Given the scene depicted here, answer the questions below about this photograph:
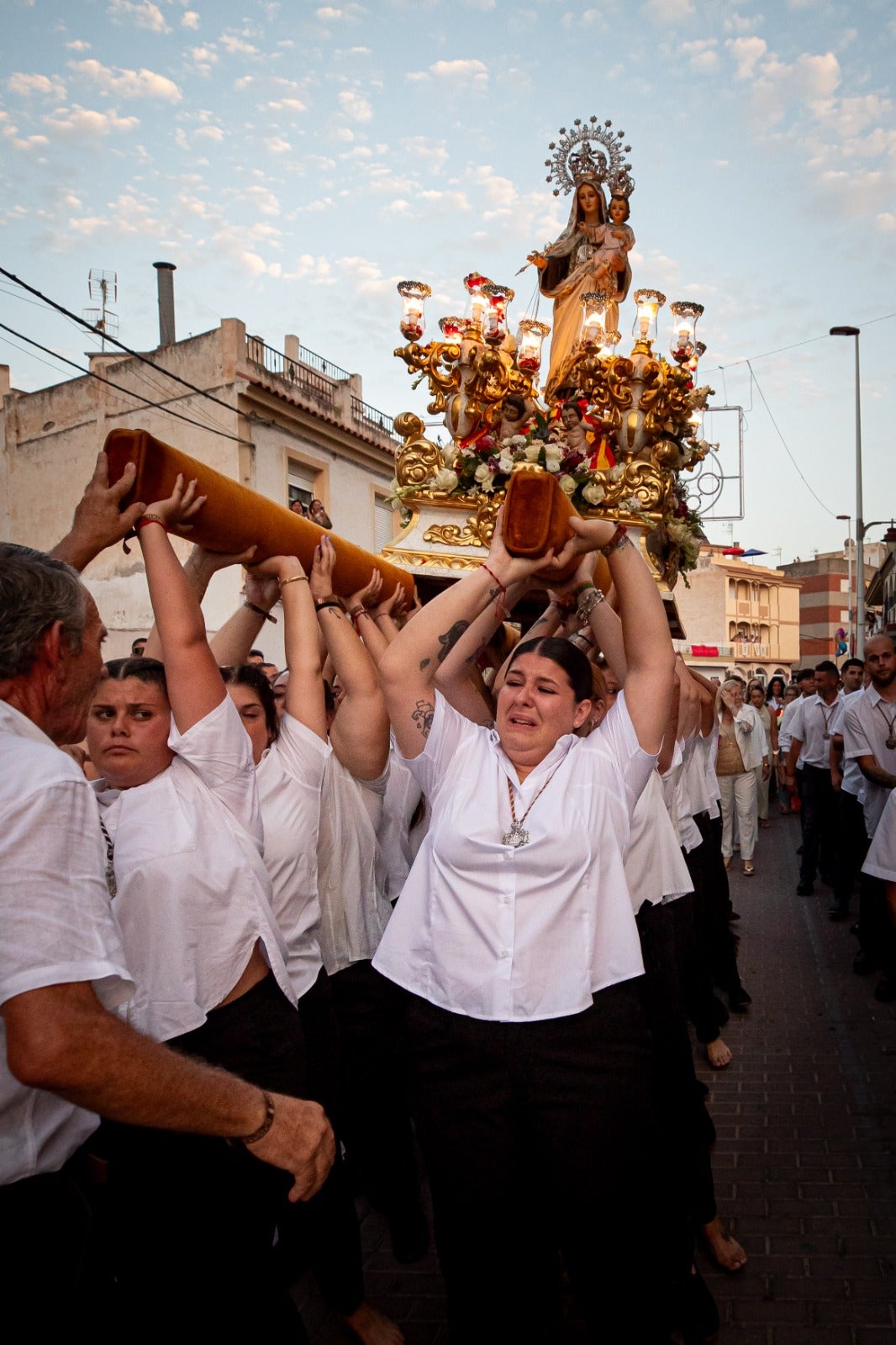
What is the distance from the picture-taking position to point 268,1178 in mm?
2035

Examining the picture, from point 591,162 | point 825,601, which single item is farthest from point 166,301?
point 825,601

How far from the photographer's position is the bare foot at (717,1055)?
5199 millimetres

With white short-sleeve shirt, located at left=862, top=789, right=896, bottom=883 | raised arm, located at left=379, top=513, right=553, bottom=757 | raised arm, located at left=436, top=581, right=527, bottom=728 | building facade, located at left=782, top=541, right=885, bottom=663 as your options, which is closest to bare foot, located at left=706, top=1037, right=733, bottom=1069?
white short-sleeve shirt, located at left=862, top=789, right=896, bottom=883

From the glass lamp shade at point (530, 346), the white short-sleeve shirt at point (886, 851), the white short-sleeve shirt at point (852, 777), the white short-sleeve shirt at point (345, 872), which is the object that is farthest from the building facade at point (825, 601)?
the white short-sleeve shirt at point (345, 872)

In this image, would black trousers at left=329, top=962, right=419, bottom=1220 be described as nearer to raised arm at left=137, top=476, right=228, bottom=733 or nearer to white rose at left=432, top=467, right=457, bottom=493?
raised arm at left=137, top=476, right=228, bottom=733

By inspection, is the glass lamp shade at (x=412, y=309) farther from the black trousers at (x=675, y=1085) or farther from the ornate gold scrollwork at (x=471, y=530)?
the black trousers at (x=675, y=1085)

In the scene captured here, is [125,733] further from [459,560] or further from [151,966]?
[459,560]

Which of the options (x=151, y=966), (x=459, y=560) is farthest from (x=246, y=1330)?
(x=459, y=560)

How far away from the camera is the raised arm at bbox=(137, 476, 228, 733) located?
2.35 meters

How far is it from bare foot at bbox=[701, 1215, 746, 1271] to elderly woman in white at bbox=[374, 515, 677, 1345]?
3.22 feet

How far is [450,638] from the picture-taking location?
279cm

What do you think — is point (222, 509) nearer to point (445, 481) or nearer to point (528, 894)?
point (528, 894)

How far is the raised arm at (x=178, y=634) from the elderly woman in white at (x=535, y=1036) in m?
0.70

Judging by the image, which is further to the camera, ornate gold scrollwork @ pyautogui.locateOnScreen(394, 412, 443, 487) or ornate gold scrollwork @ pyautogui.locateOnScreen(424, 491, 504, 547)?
ornate gold scrollwork @ pyautogui.locateOnScreen(394, 412, 443, 487)
